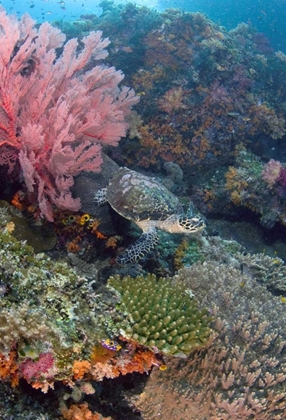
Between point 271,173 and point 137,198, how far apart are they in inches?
176

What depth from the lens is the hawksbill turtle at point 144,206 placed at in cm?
426

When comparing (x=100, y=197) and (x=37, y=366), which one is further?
(x=100, y=197)

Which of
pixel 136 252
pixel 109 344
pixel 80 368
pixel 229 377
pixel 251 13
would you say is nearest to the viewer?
pixel 80 368

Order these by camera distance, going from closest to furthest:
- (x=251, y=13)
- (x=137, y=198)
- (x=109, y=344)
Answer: (x=109, y=344) < (x=137, y=198) < (x=251, y=13)

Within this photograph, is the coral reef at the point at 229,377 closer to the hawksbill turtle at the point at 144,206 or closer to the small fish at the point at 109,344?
the small fish at the point at 109,344

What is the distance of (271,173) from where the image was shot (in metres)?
7.29

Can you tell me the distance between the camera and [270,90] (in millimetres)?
9555

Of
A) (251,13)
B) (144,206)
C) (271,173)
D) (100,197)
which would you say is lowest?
(100,197)

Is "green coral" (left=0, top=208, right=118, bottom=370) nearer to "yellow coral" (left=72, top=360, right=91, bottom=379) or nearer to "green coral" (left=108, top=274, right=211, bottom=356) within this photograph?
"yellow coral" (left=72, top=360, right=91, bottom=379)

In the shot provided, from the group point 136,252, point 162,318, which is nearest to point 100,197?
point 136,252

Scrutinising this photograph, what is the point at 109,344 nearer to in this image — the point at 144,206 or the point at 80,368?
the point at 80,368

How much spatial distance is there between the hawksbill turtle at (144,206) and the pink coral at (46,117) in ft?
1.65

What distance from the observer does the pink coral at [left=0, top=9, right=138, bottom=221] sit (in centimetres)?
348

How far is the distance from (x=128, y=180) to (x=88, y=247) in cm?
120
